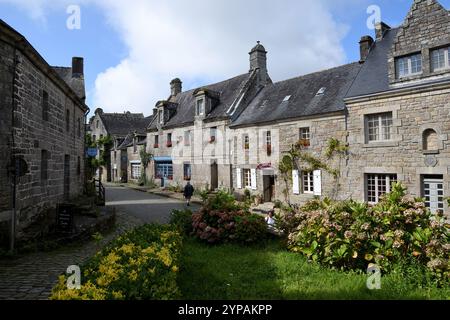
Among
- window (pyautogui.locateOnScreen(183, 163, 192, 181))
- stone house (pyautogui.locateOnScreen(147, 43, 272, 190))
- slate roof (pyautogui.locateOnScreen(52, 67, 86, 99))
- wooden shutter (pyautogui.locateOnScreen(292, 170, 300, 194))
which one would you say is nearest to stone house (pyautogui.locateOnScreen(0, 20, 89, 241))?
slate roof (pyautogui.locateOnScreen(52, 67, 86, 99))

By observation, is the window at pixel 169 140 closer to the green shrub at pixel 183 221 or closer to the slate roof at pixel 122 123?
the slate roof at pixel 122 123

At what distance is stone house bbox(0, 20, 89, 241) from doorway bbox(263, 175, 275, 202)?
10.6m

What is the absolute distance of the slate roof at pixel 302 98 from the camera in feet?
55.2

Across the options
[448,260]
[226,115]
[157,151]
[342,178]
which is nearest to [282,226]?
[448,260]

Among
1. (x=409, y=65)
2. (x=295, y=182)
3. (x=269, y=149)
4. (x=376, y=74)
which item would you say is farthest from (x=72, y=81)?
(x=409, y=65)

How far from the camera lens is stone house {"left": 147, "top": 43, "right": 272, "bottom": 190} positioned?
74.3 ft

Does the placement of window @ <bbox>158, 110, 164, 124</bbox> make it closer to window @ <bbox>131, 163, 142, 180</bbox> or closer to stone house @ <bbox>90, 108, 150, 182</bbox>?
window @ <bbox>131, 163, 142, 180</bbox>

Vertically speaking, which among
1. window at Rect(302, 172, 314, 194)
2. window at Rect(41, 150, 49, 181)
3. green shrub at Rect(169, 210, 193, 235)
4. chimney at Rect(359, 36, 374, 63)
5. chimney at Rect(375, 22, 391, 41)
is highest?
chimney at Rect(375, 22, 391, 41)

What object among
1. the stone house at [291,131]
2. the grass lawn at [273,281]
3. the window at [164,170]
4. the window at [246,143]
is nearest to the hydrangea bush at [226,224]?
the grass lawn at [273,281]

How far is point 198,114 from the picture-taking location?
24953 millimetres

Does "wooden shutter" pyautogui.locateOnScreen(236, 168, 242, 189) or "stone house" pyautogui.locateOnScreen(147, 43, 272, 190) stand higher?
"stone house" pyautogui.locateOnScreen(147, 43, 272, 190)

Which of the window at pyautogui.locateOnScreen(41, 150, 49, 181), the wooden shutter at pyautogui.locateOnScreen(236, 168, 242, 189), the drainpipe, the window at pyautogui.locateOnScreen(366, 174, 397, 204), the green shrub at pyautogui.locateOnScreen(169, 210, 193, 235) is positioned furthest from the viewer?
the wooden shutter at pyautogui.locateOnScreen(236, 168, 242, 189)

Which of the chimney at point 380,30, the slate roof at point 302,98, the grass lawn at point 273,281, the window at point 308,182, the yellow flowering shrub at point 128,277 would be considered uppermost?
the chimney at point 380,30
